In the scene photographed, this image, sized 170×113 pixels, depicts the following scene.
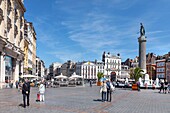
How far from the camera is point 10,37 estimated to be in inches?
1619

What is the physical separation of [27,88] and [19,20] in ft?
114

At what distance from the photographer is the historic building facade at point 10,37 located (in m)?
35.7

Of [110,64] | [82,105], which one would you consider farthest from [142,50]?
[110,64]

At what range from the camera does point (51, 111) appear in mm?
13344

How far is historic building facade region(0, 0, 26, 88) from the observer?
35.7m

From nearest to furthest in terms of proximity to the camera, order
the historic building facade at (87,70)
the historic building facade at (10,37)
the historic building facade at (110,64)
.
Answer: the historic building facade at (10,37), the historic building facade at (87,70), the historic building facade at (110,64)

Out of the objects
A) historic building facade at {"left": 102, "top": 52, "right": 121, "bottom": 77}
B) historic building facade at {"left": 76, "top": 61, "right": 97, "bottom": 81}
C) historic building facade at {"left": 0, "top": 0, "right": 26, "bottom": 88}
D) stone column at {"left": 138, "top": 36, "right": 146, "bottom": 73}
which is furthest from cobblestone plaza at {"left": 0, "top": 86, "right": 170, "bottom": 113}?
historic building facade at {"left": 102, "top": 52, "right": 121, "bottom": 77}

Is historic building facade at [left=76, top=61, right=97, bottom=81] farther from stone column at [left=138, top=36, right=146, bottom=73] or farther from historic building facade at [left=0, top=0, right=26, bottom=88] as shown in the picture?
historic building facade at [left=0, top=0, right=26, bottom=88]

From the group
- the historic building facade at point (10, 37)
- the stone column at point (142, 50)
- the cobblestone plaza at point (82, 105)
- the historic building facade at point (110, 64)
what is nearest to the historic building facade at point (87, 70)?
the historic building facade at point (110, 64)

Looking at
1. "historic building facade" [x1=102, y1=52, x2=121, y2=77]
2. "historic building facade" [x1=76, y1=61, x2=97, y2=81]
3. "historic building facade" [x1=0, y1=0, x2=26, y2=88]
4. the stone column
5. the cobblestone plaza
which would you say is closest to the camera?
the cobblestone plaza

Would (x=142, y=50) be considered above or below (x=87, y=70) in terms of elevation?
above

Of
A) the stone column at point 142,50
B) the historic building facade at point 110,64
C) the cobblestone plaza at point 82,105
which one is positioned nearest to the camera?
the cobblestone plaza at point 82,105

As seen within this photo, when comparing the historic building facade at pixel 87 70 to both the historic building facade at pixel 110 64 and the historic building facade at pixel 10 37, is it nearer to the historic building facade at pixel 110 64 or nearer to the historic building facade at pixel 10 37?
the historic building facade at pixel 110 64

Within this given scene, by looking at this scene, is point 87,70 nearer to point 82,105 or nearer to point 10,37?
point 10,37
